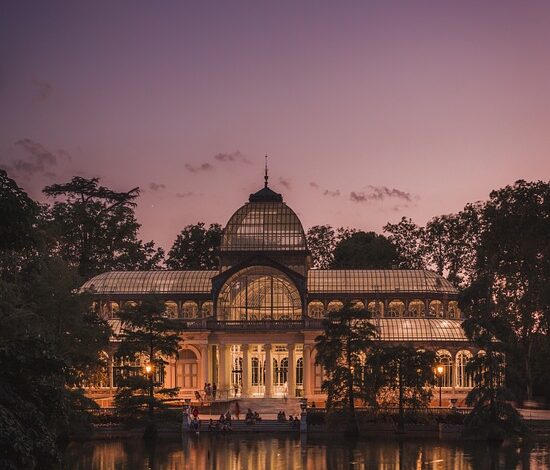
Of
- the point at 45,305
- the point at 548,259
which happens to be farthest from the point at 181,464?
the point at 548,259

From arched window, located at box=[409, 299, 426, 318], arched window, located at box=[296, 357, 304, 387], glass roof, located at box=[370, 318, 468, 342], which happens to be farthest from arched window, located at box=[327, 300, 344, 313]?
arched window, located at box=[409, 299, 426, 318]

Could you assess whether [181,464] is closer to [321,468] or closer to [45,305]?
[321,468]

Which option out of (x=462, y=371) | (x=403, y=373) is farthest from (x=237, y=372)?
(x=403, y=373)

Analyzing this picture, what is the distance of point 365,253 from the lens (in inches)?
4995

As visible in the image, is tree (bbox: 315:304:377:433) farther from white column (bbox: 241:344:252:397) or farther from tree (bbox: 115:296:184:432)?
white column (bbox: 241:344:252:397)

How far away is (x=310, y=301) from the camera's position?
96.9 metres

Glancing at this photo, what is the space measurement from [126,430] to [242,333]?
24.2 metres

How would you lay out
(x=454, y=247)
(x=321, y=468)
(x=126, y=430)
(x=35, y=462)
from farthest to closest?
1. (x=454, y=247)
2. (x=126, y=430)
3. (x=321, y=468)
4. (x=35, y=462)

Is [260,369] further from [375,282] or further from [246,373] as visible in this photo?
[375,282]

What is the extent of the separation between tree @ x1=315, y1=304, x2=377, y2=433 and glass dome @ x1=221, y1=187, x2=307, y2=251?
25661 millimetres

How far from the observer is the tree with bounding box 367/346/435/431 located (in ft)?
224

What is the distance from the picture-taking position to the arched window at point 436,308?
97188 millimetres

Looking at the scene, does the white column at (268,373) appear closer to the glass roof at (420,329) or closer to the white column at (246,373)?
the white column at (246,373)

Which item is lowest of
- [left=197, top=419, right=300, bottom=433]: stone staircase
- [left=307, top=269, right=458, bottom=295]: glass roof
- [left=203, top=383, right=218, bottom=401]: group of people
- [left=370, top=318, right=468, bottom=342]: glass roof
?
[left=197, top=419, right=300, bottom=433]: stone staircase
